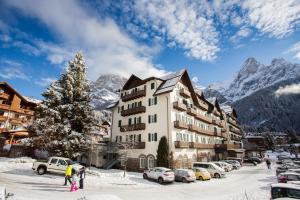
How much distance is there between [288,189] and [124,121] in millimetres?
35929

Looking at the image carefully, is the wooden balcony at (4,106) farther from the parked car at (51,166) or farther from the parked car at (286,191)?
the parked car at (286,191)

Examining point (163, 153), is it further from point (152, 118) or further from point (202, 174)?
point (152, 118)

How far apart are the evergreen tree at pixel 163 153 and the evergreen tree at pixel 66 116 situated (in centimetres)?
Result: 1163

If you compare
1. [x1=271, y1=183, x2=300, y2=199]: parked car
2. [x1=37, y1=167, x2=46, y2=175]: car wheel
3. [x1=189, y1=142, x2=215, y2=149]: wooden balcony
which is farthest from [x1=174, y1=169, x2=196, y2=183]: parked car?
[x1=37, y1=167, x2=46, y2=175]: car wheel

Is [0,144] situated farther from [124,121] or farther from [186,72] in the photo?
[186,72]

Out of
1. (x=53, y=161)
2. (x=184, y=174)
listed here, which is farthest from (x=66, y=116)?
(x=184, y=174)

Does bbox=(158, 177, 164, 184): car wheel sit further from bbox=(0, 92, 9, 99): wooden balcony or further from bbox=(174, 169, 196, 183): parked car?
bbox=(0, 92, 9, 99): wooden balcony

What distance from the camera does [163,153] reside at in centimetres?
3559

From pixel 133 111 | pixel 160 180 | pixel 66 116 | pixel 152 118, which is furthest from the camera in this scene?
pixel 133 111

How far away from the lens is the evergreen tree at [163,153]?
35156mm

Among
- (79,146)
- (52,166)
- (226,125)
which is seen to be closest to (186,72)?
(79,146)

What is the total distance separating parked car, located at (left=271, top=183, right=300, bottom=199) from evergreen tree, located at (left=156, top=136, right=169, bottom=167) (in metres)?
22.5

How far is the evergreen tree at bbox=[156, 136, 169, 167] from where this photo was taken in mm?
35156

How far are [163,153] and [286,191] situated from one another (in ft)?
77.3
